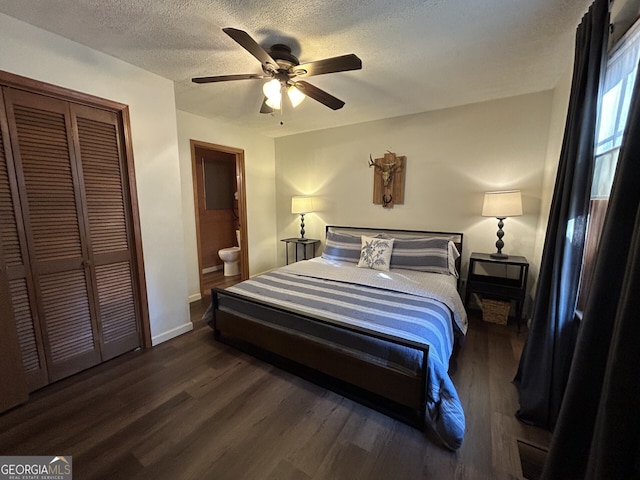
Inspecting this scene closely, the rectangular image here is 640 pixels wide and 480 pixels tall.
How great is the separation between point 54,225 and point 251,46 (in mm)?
1826

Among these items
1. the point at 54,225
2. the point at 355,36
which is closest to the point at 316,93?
the point at 355,36

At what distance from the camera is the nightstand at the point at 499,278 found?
2770mm

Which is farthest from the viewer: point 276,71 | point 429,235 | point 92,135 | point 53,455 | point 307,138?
point 307,138

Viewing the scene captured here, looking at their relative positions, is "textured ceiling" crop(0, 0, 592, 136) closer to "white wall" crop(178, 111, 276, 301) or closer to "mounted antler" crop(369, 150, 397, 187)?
"white wall" crop(178, 111, 276, 301)

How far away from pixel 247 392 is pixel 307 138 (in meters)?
3.61

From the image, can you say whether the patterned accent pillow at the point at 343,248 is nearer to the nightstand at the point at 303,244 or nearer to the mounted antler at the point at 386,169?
the nightstand at the point at 303,244

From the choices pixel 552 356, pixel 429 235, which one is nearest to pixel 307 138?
pixel 429 235

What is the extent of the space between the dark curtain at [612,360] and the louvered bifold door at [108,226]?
2.88 meters

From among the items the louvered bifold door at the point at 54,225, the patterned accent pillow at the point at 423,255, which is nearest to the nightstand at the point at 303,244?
the patterned accent pillow at the point at 423,255

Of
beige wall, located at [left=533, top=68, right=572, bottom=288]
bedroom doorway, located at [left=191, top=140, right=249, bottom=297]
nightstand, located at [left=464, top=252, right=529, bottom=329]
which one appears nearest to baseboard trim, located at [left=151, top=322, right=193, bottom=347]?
bedroom doorway, located at [left=191, top=140, right=249, bottom=297]

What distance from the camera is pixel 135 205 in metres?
2.31

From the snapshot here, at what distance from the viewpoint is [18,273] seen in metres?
1.77

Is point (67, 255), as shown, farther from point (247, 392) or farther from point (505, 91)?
point (505, 91)

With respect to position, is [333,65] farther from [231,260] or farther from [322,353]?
[231,260]
